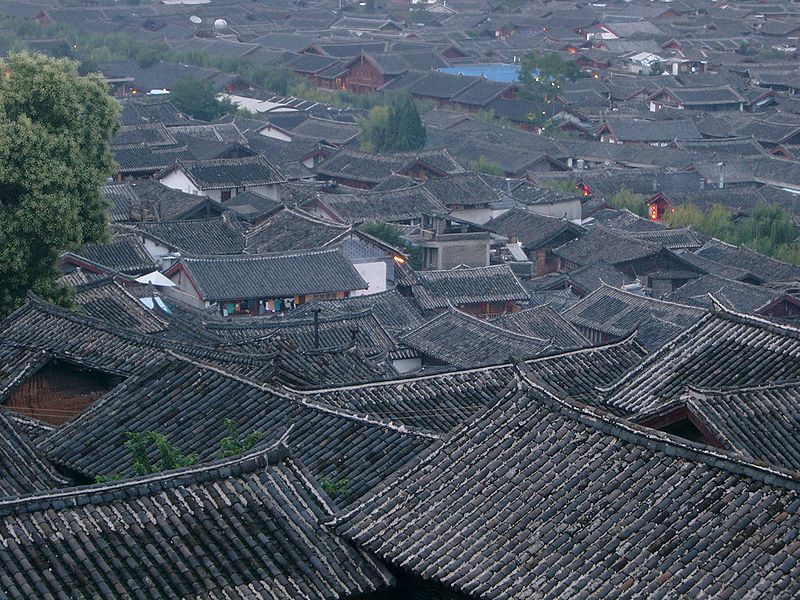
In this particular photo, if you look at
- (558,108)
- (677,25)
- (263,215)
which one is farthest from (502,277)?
(677,25)

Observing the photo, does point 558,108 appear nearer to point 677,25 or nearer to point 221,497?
point 677,25

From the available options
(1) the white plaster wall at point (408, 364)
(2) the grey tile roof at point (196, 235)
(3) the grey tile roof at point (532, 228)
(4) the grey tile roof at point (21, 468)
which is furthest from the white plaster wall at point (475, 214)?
(4) the grey tile roof at point (21, 468)

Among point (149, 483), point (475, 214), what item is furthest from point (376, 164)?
point (149, 483)

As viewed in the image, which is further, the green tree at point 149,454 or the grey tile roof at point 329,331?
the grey tile roof at point 329,331

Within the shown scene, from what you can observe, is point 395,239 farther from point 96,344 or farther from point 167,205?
point 96,344

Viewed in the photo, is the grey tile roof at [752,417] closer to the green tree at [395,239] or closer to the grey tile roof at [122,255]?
the grey tile roof at [122,255]

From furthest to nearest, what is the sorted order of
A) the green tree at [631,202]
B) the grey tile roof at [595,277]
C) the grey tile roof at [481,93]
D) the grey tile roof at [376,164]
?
1. the grey tile roof at [481,93]
2. the green tree at [631,202]
3. the grey tile roof at [376,164]
4. the grey tile roof at [595,277]

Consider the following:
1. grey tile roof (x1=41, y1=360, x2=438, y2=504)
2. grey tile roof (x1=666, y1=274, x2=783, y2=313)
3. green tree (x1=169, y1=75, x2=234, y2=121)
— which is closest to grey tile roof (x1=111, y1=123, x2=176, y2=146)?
green tree (x1=169, y1=75, x2=234, y2=121)
